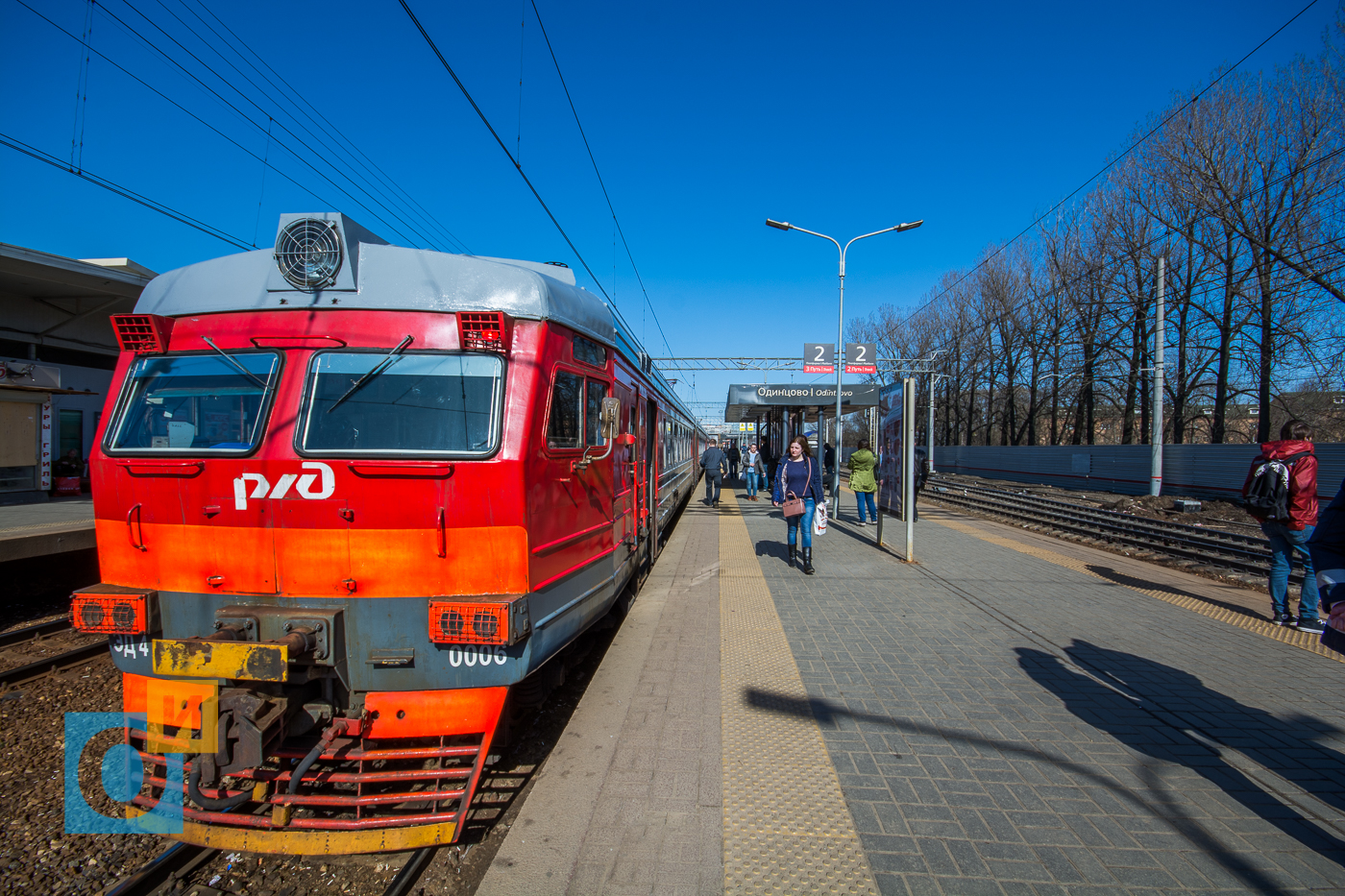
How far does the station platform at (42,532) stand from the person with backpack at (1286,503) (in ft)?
41.6

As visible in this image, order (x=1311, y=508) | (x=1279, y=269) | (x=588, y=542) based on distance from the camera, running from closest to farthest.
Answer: (x=588, y=542), (x=1311, y=508), (x=1279, y=269)

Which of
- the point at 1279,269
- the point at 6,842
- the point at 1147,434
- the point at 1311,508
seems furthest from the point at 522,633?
the point at 1147,434

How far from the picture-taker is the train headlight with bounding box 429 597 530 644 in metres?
2.79

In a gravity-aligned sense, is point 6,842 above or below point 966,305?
below

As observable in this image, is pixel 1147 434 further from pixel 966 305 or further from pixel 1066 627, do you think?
pixel 1066 627

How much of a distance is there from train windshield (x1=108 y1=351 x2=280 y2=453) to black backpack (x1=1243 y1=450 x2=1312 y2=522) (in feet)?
26.6

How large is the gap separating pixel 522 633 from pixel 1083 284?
30443 millimetres

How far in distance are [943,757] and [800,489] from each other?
14.6 feet

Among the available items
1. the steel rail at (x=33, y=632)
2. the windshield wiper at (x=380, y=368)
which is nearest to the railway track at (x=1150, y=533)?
the windshield wiper at (x=380, y=368)

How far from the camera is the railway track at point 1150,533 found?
29.8 feet

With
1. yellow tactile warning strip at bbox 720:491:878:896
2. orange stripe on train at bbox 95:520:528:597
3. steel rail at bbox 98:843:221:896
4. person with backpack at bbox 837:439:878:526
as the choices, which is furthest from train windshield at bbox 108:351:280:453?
person with backpack at bbox 837:439:878:526

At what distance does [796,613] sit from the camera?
6.32m

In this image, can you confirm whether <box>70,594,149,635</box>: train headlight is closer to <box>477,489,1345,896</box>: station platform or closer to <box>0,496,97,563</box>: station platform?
<box>477,489,1345,896</box>: station platform

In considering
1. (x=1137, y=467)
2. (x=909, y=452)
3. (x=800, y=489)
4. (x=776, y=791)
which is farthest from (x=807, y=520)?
(x=1137, y=467)
